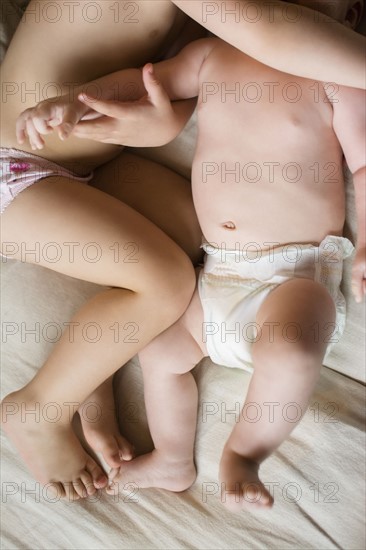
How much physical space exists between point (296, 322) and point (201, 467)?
15.8 inches

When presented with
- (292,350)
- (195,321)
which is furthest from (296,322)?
(195,321)

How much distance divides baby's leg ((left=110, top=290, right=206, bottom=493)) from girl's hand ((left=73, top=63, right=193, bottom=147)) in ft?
0.97

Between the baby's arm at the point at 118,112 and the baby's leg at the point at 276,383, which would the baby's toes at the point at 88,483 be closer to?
the baby's leg at the point at 276,383

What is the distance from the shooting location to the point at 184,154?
1281mm

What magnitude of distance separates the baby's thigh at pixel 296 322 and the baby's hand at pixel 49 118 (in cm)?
41

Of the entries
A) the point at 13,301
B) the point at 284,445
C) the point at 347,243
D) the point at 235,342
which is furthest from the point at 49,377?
the point at 347,243

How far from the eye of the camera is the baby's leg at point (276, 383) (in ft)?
3.08

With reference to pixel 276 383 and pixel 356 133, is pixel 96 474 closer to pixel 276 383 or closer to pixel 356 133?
pixel 276 383

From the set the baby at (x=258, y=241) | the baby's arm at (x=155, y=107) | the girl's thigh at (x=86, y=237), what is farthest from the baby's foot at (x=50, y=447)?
the baby's arm at (x=155, y=107)

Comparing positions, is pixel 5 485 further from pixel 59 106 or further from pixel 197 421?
pixel 59 106

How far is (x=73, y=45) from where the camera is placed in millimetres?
1085

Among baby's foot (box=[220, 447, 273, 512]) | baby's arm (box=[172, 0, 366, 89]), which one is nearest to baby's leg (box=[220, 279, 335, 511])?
baby's foot (box=[220, 447, 273, 512])

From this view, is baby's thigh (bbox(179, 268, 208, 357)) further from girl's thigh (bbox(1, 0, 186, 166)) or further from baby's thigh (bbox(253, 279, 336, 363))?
girl's thigh (bbox(1, 0, 186, 166))

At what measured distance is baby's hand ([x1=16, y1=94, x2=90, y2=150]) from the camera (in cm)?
95
